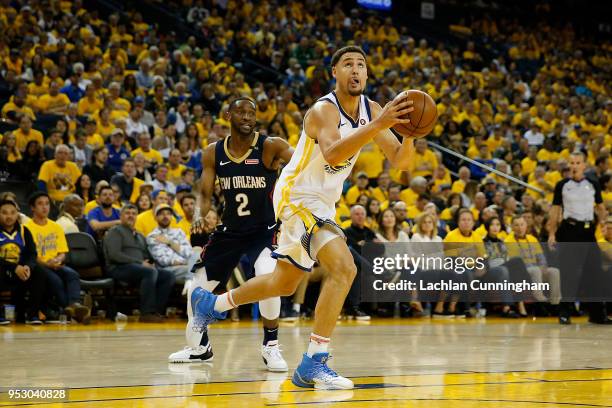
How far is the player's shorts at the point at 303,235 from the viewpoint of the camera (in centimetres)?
574

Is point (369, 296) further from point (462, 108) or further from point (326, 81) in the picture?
point (462, 108)

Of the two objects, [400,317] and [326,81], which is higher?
[326,81]

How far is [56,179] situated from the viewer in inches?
497

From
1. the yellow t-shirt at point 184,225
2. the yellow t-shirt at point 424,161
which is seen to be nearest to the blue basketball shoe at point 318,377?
the yellow t-shirt at point 184,225

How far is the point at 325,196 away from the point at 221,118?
10.9 meters

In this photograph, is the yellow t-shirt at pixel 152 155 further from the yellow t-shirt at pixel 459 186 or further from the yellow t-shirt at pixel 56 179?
the yellow t-shirt at pixel 459 186

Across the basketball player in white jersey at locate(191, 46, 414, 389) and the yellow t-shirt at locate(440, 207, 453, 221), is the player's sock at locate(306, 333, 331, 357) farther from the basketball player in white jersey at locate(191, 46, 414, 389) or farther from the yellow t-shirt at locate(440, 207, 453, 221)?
the yellow t-shirt at locate(440, 207, 453, 221)

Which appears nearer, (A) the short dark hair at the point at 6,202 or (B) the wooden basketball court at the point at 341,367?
(B) the wooden basketball court at the point at 341,367

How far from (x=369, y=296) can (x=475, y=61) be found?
14.5 metres

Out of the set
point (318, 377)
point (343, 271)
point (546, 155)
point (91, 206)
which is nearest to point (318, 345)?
point (318, 377)

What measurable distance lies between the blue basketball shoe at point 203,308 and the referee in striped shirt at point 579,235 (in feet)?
20.2

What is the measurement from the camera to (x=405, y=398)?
516 cm

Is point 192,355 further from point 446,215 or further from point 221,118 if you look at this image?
point 221,118

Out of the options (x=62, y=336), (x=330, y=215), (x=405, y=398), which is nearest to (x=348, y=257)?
(x=330, y=215)
